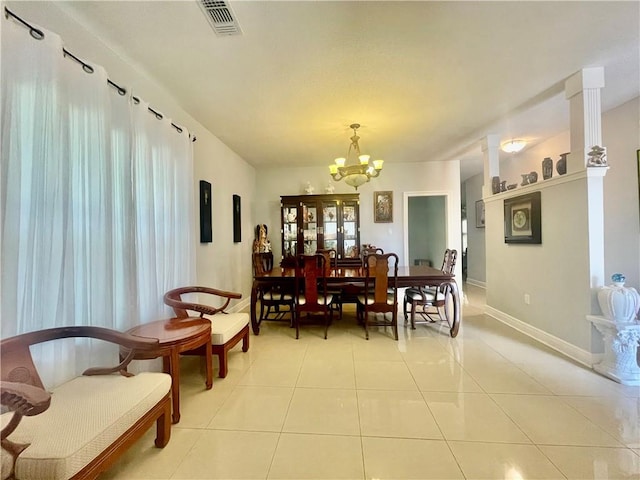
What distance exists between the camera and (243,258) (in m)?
4.91

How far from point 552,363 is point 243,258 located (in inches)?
165

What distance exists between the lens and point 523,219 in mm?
3352

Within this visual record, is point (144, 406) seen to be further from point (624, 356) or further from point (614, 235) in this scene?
point (614, 235)

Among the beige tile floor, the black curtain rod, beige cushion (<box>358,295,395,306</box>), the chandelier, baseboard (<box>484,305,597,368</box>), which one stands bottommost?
the beige tile floor

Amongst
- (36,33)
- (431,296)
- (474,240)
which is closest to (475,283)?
(474,240)

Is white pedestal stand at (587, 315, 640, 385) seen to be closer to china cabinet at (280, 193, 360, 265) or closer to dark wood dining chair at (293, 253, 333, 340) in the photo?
dark wood dining chair at (293, 253, 333, 340)

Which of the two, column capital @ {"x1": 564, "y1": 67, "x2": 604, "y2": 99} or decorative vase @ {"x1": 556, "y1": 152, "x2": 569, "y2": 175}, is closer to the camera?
column capital @ {"x1": 564, "y1": 67, "x2": 604, "y2": 99}

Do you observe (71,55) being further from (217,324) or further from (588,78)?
(588,78)

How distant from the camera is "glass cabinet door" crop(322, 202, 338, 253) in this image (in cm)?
522

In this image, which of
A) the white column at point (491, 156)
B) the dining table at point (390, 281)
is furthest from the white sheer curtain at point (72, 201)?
the white column at point (491, 156)

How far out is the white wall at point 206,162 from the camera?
1.73m

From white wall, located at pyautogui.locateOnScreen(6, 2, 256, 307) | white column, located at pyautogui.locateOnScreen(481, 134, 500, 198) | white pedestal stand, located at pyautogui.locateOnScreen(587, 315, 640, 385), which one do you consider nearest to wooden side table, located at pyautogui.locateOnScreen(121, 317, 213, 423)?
white wall, located at pyautogui.locateOnScreen(6, 2, 256, 307)


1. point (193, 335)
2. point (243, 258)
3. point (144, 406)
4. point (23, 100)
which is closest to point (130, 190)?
point (23, 100)

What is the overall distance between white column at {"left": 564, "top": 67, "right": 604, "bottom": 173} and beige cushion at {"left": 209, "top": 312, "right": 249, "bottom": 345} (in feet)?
10.9
